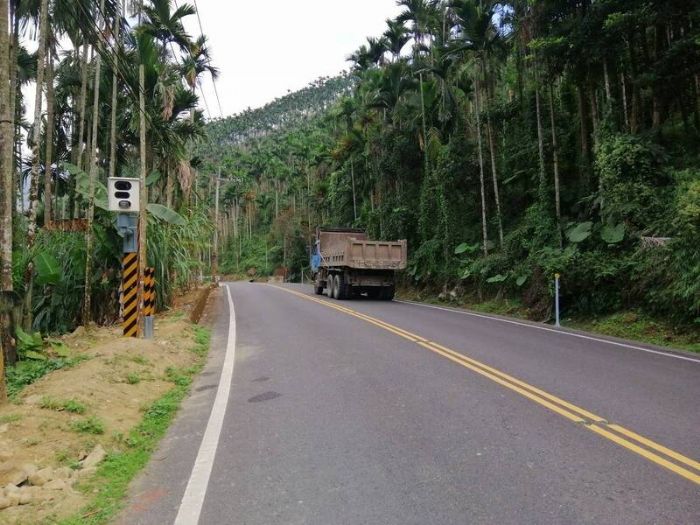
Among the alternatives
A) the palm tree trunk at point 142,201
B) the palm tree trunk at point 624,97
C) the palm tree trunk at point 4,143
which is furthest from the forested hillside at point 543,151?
the palm tree trunk at point 4,143

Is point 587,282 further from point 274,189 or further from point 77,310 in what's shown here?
point 274,189

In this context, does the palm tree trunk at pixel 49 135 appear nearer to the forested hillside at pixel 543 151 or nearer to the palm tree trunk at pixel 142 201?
the palm tree trunk at pixel 142 201

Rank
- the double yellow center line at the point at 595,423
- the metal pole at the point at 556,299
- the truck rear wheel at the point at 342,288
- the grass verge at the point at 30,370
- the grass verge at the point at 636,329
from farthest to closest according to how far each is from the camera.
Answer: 1. the truck rear wheel at the point at 342,288
2. the metal pole at the point at 556,299
3. the grass verge at the point at 636,329
4. the grass verge at the point at 30,370
5. the double yellow center line at the point at 595,423

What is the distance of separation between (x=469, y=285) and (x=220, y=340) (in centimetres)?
1343

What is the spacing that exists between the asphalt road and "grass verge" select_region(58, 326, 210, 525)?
0.15 meters

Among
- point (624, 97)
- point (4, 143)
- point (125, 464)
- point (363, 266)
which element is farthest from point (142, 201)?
point (624, 97)

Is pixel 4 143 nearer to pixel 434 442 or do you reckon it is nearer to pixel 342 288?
pixel 434 442

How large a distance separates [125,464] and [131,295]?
20.0 ft

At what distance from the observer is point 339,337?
1180 cm

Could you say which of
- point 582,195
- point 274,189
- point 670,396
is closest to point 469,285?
point 582,195

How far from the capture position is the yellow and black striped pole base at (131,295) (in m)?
10.5

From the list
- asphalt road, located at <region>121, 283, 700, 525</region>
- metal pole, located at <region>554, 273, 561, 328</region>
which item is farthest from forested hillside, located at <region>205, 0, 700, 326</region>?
asphalt road, located at <region>121, 283, 700, 525</region>

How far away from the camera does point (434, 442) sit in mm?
5133

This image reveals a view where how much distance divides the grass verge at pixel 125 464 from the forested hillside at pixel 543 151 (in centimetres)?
1026
